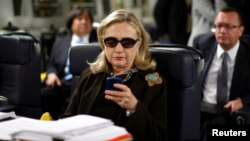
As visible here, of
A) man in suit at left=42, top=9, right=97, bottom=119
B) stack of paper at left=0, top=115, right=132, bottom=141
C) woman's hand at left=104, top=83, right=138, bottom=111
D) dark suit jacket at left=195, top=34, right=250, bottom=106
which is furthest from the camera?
man in suit at left=42, top=9, right=97, bottom=119

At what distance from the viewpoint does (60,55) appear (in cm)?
491

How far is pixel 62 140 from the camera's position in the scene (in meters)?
1.55

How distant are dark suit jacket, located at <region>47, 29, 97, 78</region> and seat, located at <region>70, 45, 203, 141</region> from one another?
2.45 m

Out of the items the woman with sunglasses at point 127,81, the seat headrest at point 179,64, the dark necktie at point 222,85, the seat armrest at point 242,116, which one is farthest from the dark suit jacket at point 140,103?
the dark necktie at point 222,85

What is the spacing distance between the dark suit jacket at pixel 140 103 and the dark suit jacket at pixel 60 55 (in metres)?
2.28

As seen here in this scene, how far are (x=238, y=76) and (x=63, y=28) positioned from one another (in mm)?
3796

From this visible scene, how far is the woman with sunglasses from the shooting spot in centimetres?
224

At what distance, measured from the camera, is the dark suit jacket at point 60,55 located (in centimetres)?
487

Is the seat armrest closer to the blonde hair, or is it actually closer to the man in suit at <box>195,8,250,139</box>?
the man in suit at <box>195,8,250,139</box>

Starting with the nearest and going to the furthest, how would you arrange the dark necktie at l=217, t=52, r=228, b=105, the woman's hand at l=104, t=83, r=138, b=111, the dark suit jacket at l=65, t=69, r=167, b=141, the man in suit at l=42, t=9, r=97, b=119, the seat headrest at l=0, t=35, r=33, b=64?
the woman's hand at l=104, t=83, r=138, b=111
the dark suit jacket at l=65, t=69, r=167, b=141
the dark necktie at l=217, t=52, r=228, b=105
the seat headrest at l=0, t=35, r=33, b=64
the man in suit at l=42, t=9, r=97, b=119

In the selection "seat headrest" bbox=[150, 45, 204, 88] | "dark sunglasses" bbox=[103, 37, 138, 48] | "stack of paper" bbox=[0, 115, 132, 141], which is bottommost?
"stack of paper" bbox=[0, 115, 132, 141]

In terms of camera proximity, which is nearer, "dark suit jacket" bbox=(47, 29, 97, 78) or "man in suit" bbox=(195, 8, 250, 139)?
"man in suit" bbox=(195, 8, 250, 139)

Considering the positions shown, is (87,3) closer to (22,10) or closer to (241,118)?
(22,10)

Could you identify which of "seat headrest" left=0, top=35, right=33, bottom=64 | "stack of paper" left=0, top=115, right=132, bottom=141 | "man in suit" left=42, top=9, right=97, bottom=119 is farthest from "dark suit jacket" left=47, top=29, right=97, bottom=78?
"stack of paper" left=0, top=115, right=132, bottom=141
